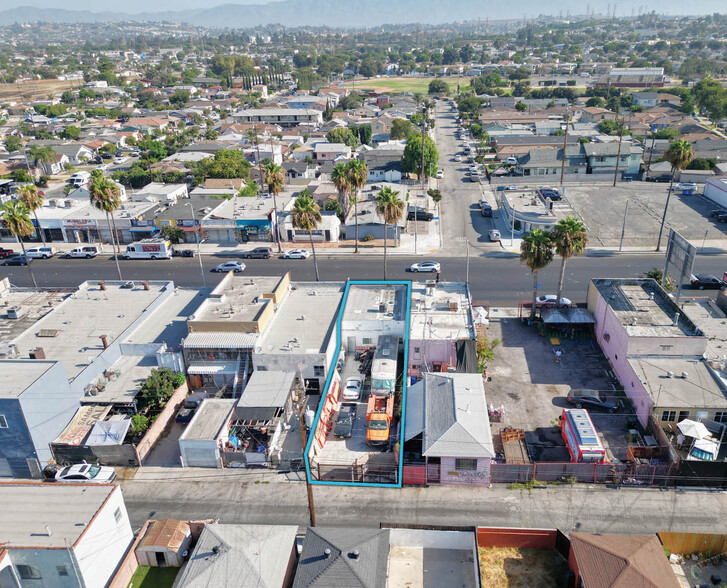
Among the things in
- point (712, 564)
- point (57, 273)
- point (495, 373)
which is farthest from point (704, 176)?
point (57, 273)

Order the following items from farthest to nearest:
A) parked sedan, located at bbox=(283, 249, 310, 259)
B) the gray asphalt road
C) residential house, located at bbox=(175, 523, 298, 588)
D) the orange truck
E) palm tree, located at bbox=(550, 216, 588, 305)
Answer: parked sedan, located at bbox=(283, 249, 310, 259), the gray asphalt road, palm tree, located at bbox=(550, 216, 588, 305), the orange truck, residential house, located at bbox=(175, 523, 298, 588)

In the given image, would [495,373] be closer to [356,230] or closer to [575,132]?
[356,230]

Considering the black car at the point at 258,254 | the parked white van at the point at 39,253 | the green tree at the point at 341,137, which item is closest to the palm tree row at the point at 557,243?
the black car at the point at 258,254

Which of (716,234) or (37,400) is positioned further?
(716,234)

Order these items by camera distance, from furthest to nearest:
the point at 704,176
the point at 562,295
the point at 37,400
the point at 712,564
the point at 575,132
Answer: the point at 575,132, the point at 704,176, the point at 562,295, the point at 37,400, the point at 712,564

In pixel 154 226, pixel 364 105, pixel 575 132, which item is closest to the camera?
pixel 154 226

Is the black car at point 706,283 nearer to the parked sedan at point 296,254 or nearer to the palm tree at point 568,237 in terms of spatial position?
the palm tree at point 568,237

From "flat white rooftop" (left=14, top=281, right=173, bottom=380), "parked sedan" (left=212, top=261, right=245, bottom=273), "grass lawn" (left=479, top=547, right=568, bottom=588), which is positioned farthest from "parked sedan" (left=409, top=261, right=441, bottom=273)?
"grass lawn" (left=479, top=547, right=568, bottom=588)

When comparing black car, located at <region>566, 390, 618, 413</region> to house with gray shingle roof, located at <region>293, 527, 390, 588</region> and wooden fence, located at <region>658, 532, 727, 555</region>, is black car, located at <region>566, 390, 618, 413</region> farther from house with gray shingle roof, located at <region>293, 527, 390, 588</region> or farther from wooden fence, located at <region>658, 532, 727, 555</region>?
house with gray shingle roof, located at <region>293, 527, 390, 588</region>
